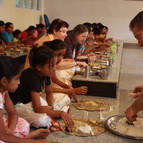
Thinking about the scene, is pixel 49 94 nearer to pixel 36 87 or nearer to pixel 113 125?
pixel 36 87

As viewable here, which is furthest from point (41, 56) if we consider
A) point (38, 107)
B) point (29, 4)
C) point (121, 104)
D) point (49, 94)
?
point (29, 4)

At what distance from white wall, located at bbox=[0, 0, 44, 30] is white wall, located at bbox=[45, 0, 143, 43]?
161 centimetres

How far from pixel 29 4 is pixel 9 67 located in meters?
8.50

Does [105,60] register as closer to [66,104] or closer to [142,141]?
[66,104]

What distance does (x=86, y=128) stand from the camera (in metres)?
2.04

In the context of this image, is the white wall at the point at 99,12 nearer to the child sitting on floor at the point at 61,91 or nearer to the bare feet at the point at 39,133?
the child sitting on floor at the point at 61,91

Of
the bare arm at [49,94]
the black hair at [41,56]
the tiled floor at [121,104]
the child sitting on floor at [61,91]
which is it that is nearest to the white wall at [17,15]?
the tiled floor at [121,104]

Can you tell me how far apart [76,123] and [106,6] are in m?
9.79

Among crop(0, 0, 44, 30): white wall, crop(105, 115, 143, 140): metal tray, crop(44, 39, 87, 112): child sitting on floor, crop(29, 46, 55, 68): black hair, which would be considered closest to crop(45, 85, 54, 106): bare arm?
crop(44, 39, 87, 112): child sitting on floor

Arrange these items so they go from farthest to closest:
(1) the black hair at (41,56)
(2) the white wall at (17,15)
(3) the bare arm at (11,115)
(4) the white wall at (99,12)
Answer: (4) the white wall at (99,12) < (2) the white wall at (17,15) < (1) the black hair at (41,56) < (3) the bare arm at (11,115)

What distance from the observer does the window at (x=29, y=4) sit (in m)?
8.65

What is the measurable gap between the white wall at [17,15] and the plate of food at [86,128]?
5.51 m

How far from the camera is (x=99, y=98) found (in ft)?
10.1

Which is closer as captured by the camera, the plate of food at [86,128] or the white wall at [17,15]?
the plate of food at [86,128]
